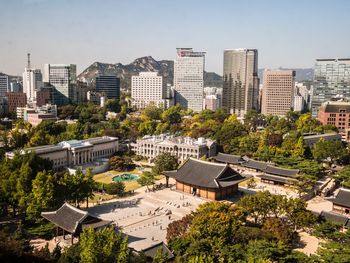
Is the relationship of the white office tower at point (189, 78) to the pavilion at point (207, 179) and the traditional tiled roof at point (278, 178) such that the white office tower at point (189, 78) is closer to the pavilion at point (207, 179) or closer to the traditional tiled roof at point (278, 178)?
the traditional tiled roof at point (278, 178)

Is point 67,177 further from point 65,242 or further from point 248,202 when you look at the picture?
point 248,202

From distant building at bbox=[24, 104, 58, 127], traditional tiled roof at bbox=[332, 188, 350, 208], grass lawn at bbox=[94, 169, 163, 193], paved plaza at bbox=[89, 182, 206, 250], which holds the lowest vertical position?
paved plaza at bbox=[89, 182, 206, 250]

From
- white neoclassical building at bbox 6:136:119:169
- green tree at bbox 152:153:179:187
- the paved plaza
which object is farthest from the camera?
white neoclassical building at bbox 6:136:119:169

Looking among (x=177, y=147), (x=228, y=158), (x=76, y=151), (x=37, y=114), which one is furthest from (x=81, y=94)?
(x=228, y=158)

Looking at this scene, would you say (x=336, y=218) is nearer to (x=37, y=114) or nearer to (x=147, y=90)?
(x=37, y=114)

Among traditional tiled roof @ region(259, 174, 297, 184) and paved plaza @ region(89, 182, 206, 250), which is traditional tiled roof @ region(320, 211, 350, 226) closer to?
paved plaza @ region(89, 182, 206, 250)

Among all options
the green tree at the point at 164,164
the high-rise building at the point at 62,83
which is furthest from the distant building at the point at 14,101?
the green tree at the point at 164,164

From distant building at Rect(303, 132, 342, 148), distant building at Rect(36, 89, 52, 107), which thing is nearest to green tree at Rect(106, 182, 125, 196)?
distant building at Rect(303, 132, 342, 148)
